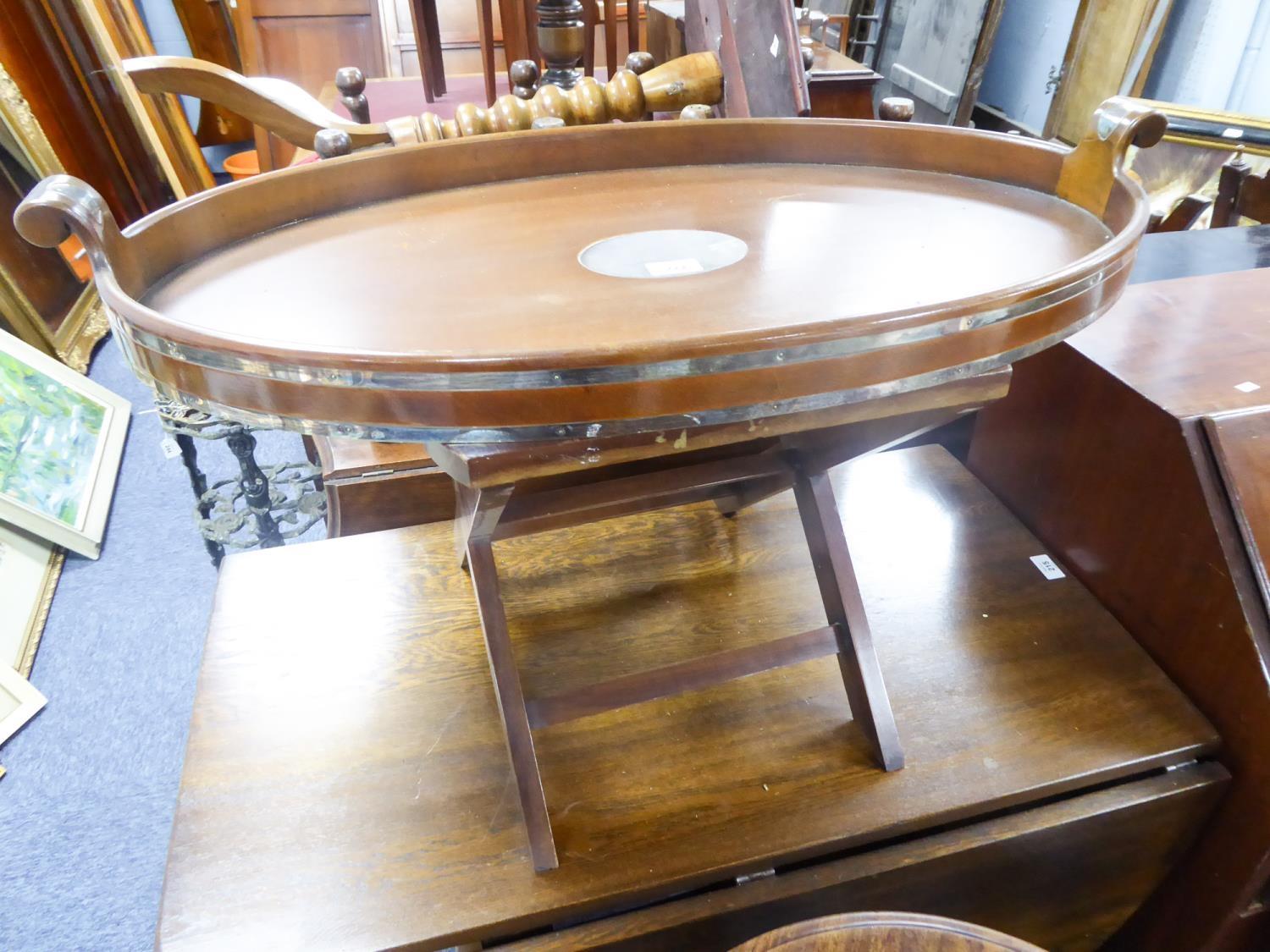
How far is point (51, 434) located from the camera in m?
2.23

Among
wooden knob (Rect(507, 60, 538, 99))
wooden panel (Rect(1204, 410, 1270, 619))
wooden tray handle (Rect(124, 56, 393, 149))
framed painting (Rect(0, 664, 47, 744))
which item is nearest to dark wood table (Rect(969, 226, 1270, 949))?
wooden panel (Rect(1204, 410, 1270, 619))

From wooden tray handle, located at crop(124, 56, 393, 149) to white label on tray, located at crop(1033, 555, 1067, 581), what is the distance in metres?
1.15

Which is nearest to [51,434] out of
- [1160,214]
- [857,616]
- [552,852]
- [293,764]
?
[293,764]

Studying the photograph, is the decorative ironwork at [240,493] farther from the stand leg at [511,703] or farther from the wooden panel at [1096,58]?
the wooden panel at [1096,58]

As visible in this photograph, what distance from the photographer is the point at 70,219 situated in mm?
605

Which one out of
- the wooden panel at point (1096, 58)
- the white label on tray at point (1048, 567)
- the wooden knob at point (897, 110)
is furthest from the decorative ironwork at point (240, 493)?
the wooden panel at point (1096, 58)

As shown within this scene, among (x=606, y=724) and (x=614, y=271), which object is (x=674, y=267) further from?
(x=606, y=724)

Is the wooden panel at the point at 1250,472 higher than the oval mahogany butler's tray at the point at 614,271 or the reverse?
the reverse

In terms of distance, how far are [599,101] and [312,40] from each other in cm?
284

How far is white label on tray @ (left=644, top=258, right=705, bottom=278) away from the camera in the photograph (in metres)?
0.72

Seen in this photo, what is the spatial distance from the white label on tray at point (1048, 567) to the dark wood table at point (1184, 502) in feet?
0.09

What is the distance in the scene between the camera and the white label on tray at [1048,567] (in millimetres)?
1276

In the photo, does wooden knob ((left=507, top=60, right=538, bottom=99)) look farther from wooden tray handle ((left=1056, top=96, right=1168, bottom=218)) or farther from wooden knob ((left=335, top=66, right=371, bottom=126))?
wooden tray handle ((left=1056, top=96, right=1168, bottom=218))

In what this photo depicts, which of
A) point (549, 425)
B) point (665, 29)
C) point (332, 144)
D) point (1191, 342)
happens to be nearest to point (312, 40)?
point (665, 29)
